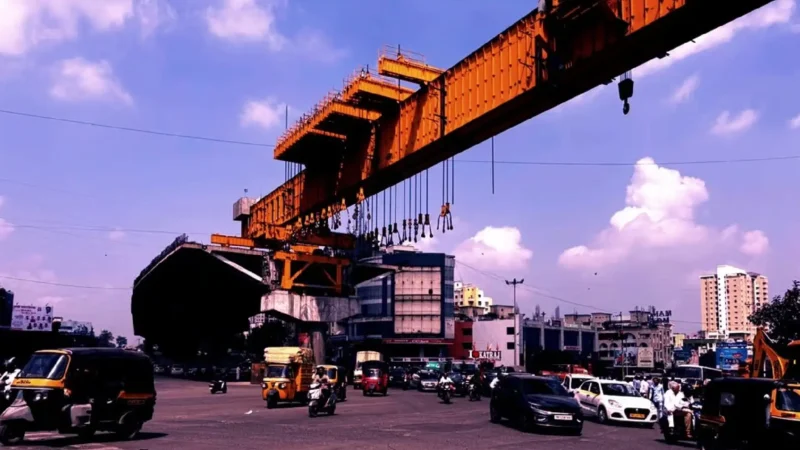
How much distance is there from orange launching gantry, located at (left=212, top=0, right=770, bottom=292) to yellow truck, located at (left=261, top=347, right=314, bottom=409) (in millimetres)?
6833

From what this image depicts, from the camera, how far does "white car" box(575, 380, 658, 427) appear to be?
A: 2472cm

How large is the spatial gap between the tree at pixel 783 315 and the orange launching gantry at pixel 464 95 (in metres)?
24.0

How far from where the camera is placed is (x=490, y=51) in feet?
78.5

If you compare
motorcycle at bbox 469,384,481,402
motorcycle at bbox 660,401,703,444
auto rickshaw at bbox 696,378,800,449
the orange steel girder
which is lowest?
motorcycle at bbox 469,384,481,402

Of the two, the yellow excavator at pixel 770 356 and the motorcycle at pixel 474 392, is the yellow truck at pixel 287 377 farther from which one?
the yellow excavator at pixel 770 356

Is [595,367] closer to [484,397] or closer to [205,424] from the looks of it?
[484,397]

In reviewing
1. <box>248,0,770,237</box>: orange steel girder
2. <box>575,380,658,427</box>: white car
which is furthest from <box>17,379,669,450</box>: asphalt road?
<box>248,0,770,237</box>: orange steel girder

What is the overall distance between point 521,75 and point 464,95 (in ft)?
11.2

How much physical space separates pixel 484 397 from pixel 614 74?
28.8m

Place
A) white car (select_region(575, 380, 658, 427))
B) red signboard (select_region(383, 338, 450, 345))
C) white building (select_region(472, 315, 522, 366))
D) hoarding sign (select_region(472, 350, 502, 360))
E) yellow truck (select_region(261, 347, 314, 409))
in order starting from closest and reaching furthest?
white car (select_region(575, 380, 658, 427)), yellow truck (select_region(261, 347, 314, 409)), hoarding sign (select_region(472, 350, 502, 360)), white building (select_region(472, 315, 522, 366)), red signboard (select_region(383, 338, 450, 345))

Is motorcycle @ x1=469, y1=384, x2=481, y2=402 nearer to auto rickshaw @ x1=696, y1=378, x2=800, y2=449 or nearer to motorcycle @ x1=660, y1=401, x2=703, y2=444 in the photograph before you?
motorcycle @ x1=660, y1=401, x2=703, y2=444

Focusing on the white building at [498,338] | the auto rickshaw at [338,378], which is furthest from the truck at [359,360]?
the white building at [498,338]

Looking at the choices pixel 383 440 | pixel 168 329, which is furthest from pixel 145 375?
pixel 168 329

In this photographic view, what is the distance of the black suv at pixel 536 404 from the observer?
20188 mm
